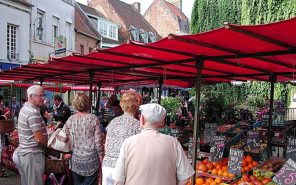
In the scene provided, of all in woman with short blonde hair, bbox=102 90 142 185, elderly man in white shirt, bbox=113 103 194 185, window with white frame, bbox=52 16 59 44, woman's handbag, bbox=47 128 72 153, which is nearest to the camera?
elderly man in white shirt, bbox=113 103 194 185

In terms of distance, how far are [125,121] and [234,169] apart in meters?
2.16

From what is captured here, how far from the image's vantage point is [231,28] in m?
2.91

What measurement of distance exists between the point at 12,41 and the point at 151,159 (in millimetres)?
18748

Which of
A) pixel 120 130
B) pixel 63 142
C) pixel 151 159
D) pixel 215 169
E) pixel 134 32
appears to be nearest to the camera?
pixel 151 159

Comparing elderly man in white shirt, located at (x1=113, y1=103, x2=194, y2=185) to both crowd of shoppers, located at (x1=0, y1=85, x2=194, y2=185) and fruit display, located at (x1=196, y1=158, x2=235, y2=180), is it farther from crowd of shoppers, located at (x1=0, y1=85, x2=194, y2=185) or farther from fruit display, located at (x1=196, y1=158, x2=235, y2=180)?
fruit display, located at (x1=196, y1=158, x2=235, y2=180)

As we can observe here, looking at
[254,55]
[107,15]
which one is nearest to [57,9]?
[107,15]

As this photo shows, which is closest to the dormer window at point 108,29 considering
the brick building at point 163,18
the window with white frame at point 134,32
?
the window with white frame at point 134,32

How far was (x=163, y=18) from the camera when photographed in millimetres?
47844

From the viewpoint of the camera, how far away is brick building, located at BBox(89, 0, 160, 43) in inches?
1507

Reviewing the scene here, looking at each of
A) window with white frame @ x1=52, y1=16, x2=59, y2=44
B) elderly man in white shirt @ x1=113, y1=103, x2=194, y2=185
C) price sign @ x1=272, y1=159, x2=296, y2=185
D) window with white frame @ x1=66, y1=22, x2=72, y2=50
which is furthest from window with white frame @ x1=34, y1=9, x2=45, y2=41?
elderly man in white shirt @ x1=113, y1=103, x2=194, y2=185

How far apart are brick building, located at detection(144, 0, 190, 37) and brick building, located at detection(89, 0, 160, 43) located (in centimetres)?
299

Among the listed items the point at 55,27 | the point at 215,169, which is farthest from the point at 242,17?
the point at 215,169

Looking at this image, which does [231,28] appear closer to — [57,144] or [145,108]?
[145,108]

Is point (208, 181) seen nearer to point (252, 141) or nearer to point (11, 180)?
point (252, 141)
